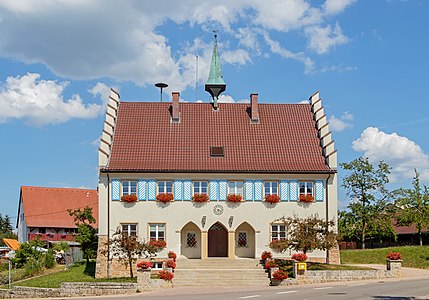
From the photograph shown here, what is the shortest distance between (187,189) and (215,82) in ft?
31.2

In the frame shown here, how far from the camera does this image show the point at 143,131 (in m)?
42.8

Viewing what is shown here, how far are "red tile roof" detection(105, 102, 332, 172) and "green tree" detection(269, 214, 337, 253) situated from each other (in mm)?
4230

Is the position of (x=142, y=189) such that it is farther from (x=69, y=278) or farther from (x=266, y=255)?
(x=266, y=255)

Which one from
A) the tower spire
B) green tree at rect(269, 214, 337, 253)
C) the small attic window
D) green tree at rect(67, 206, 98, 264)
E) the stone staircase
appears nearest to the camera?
the stone staircase

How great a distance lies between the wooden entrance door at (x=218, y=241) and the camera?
4172 cm

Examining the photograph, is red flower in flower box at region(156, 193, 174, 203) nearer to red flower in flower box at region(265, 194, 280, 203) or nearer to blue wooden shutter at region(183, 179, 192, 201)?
blue wooden shutter at region(183, 179, 192, 201)

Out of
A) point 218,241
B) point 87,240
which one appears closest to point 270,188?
point 218,241

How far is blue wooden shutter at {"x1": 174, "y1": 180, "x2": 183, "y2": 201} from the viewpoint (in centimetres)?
4019

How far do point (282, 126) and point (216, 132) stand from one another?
441 cm

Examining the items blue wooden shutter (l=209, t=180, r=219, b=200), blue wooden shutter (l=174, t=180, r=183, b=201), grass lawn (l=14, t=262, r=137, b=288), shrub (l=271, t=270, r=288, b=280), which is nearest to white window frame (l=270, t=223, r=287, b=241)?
blue wooden shutter (l=209, t=180, r=219, b=200)

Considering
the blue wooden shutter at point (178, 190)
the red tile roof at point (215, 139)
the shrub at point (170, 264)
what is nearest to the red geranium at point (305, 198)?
the red tile roof at point (215, 139)

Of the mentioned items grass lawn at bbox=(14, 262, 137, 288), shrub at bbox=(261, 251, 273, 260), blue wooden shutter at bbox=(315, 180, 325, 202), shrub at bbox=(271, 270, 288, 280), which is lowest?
grass lawn at bbox=(14, 262, 137, 288)

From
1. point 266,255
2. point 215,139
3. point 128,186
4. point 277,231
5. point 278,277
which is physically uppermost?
point 215,139

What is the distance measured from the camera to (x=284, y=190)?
4059cm
